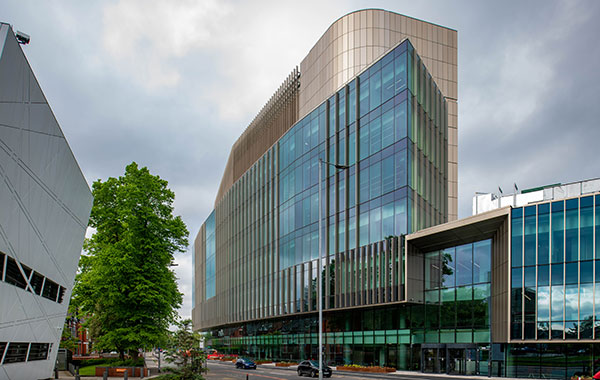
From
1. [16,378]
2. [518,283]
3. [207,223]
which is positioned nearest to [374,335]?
[518,283]

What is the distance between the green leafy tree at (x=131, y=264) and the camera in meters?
33.5

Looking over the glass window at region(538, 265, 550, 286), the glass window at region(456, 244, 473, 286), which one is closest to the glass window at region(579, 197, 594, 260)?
the glass window at region(538, 265, 550, 286)

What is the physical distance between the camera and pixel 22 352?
74.8 feet

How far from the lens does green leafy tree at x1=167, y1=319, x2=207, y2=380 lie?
72.3 feet

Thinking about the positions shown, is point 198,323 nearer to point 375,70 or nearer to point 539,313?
point 375,70

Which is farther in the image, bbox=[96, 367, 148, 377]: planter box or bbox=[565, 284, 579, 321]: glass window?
bbox=[96, 367, 148, 377]: planter box

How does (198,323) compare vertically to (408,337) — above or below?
below

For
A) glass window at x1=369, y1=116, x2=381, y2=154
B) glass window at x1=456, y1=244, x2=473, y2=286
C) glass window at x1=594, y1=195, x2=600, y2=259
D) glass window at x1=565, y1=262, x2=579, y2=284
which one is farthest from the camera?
glass window at x1=369, y1=116, x2=381, y2=154

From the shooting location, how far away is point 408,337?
142ft

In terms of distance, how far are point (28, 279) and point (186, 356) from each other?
763cm

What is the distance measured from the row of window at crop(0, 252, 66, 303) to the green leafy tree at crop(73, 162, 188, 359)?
477 cm

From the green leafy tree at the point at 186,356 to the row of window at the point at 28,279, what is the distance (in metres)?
6.73

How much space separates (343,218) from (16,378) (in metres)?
30.9

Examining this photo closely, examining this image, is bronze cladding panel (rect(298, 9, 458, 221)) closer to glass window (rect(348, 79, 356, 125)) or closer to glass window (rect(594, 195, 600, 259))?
glass window (rect(348, 79, 356, 125))
